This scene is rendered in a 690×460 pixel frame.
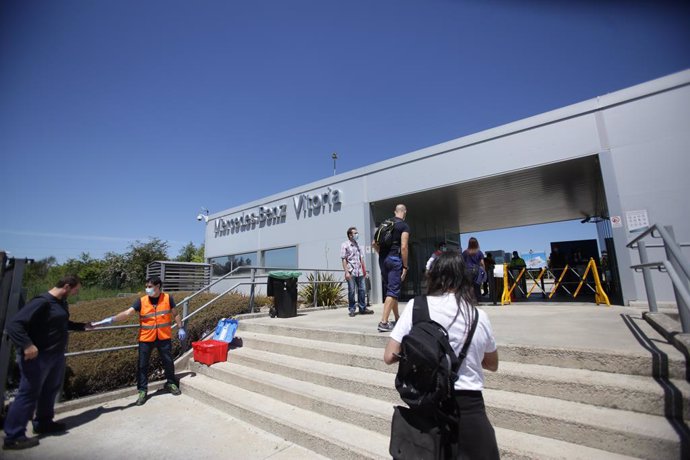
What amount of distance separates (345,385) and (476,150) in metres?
7.90

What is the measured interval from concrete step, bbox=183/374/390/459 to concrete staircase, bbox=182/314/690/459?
11 millimetres

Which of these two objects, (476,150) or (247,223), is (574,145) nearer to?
(476,150)

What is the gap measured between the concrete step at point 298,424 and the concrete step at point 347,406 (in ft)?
0.25

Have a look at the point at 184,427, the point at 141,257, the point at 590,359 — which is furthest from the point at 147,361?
the point at 141,257

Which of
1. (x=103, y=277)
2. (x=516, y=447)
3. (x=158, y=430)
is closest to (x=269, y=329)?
(x=158, y=430)

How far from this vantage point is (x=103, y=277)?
29.7 metres

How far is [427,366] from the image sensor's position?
1.63m

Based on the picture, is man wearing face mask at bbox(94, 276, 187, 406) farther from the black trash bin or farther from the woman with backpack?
the woman with backpack

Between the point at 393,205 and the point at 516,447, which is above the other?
the point at 393,205

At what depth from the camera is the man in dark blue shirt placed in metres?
3.42

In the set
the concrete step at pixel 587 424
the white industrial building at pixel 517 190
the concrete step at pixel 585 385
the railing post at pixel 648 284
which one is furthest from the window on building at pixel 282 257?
the concrete step at pixel 587 424

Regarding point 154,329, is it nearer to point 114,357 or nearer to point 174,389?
point 174,389

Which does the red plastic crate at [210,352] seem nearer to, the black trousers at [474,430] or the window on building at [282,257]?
the black trousers at [474,430]

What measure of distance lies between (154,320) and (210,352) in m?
1.12
